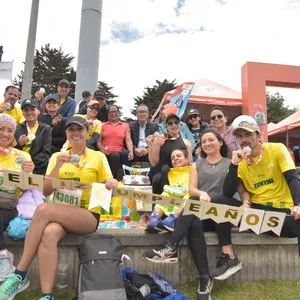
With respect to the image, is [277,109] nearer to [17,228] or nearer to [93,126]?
[93,126]

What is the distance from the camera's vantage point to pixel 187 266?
3516 mm

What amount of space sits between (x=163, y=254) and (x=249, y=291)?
105 cm

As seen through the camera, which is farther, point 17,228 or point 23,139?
point 23,139

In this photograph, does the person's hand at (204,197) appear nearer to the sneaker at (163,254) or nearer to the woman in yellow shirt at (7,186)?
the sneaker at (163,254)

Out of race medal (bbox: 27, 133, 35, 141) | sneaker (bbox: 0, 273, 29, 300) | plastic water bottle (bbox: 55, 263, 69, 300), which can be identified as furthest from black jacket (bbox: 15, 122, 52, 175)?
sneaker (bbox: 0, 273, 29, 300)

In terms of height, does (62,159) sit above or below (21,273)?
above

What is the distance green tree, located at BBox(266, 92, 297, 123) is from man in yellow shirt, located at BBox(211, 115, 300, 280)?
4427cm

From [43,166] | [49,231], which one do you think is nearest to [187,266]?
[49,231]

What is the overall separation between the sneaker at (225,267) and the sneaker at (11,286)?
73.8 inches

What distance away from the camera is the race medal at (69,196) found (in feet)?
10.4

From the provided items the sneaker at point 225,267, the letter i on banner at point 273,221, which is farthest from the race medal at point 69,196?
the letter i on banner at point 273,221

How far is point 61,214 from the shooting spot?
2959mm

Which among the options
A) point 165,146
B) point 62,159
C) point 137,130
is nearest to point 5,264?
point 62,159

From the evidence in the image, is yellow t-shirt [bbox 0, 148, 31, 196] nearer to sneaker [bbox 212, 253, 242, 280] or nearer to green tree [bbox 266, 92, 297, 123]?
sneaker [bbox 212, 253, 242, 280]
